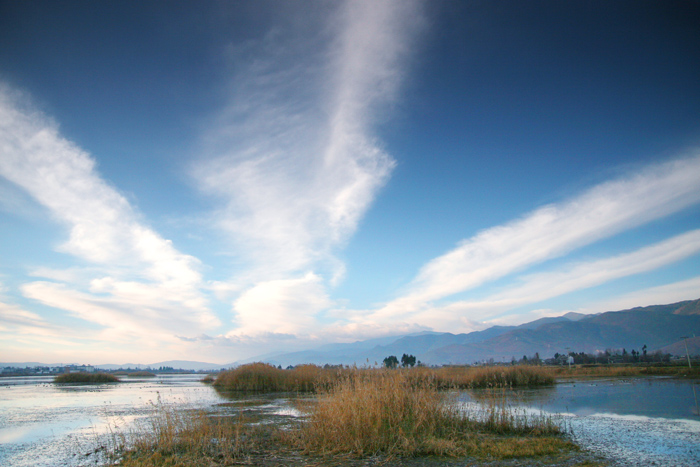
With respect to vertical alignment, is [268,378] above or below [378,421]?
below

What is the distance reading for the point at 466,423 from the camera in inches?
473

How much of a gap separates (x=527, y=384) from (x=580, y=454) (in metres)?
30.5

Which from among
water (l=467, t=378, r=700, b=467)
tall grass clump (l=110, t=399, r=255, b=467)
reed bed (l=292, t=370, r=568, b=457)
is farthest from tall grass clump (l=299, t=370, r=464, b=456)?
water (l=467, t=378, r=700, b=467)

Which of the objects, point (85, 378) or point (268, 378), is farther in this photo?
point (85, 378)

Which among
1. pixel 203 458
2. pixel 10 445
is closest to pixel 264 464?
pixel 203 458

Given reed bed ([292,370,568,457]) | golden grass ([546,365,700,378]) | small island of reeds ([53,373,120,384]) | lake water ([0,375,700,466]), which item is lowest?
small island of reeds ([53,373,120,384])

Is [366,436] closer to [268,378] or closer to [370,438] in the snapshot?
[370,438]

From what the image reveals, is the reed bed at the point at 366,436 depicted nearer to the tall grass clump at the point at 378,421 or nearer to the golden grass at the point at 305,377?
the tall grass clump at the point at 378,421

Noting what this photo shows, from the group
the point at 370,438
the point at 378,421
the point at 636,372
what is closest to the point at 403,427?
the point at 378,421

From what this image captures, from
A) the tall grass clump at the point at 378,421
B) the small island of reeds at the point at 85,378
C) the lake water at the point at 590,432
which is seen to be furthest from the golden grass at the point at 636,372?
the small island of reeds at the point at 85,378

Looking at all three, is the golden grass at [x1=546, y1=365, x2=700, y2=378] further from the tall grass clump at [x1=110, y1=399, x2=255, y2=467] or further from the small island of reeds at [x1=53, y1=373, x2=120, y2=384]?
the small island of reeds at [x1=53, y1=373, x2=120, y2=384]

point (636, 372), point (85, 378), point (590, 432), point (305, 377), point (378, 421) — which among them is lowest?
point (85, 378)

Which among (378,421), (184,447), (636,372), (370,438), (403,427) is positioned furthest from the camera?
(636,372)

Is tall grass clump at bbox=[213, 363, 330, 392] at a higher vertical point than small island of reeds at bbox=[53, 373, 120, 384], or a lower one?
higher
